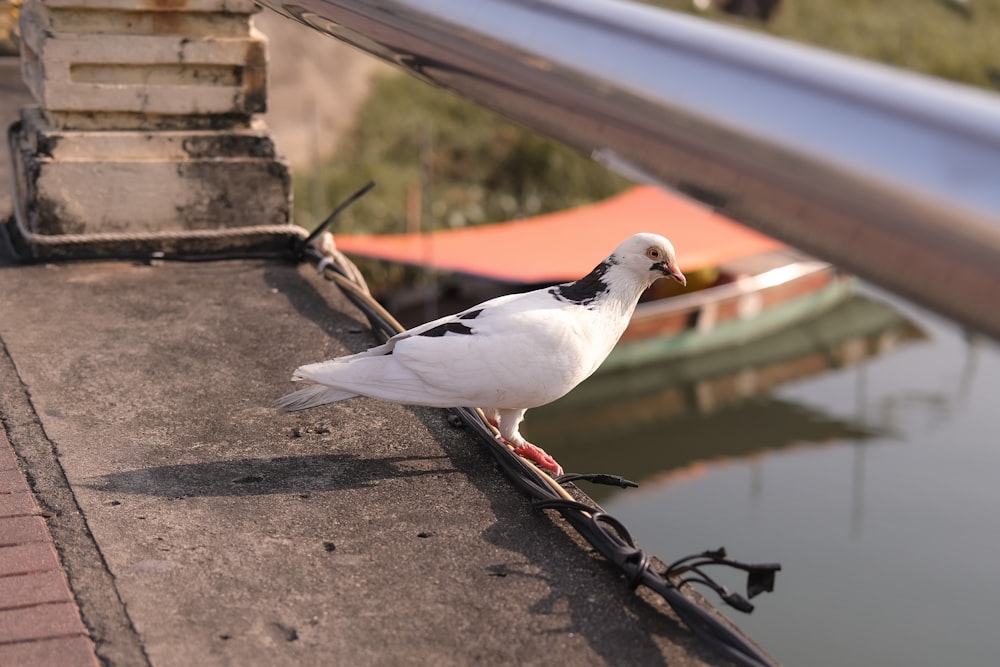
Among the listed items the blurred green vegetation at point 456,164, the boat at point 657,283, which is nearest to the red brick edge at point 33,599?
the boat at point 657,283

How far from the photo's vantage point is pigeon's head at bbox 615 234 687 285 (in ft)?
8.80

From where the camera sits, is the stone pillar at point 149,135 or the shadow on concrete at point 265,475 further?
the stone pillar at point 149,135

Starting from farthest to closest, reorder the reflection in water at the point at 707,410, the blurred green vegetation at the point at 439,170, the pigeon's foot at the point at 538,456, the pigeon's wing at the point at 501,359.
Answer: the blurred green vegetation at the point at 439,170
the reflection in water at the point at 707,410
the pigeon's foot at the point at 538,456
the pigeon's wing at the point at 501,359

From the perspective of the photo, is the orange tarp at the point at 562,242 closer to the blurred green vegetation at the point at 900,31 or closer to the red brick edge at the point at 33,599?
the blurred green vegetation at the point at 900,31

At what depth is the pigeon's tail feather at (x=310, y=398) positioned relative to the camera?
8.13 feet

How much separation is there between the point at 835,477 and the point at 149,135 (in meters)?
8.69

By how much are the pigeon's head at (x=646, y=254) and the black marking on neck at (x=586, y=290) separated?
2.2 inches

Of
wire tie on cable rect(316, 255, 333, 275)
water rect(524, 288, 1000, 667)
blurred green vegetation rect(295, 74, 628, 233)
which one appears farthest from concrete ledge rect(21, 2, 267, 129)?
blurred green vegetation rect(295, 74, 628, 233)

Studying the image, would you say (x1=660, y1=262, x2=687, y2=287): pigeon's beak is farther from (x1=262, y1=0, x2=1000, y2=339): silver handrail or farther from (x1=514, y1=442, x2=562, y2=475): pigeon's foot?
(x1=262, y1=0, x2=1000, y2=339): silver handrail

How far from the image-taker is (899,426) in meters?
12.0

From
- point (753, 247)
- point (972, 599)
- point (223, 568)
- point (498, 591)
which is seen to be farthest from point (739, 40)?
point (753, 247)

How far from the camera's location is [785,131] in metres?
0.75

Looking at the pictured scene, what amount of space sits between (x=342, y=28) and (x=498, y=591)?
0.87 m

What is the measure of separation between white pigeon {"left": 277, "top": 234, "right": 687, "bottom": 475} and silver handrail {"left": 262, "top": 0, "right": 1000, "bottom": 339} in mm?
1285
